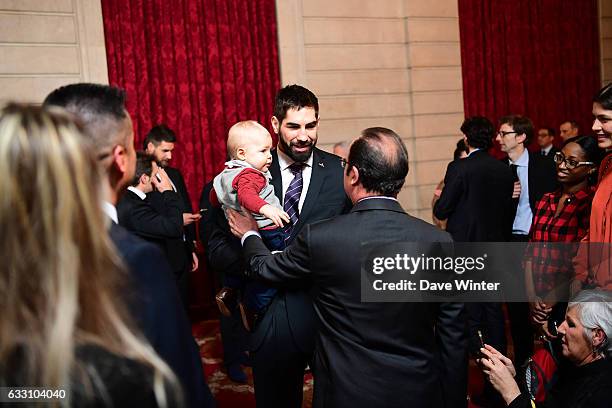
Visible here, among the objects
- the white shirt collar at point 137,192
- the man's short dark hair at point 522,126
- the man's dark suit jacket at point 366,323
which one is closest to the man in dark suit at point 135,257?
the man's dark suit jacket at point 366,323

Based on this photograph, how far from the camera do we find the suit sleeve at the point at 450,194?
13.4 feet

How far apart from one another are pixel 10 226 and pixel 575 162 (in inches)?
114

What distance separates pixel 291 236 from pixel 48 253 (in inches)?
57.5

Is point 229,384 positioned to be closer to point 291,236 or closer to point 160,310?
point 291,236

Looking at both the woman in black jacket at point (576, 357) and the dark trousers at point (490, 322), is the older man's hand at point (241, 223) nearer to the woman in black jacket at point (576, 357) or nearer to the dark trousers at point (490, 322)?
the woman in black jacket at point (576, 357)

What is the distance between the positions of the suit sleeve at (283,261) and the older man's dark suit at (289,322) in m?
0.17

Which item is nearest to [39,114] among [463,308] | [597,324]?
[463,308]

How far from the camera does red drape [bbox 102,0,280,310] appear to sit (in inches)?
215

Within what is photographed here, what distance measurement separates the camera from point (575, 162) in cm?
307

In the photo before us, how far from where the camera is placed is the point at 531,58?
7426 millimetres

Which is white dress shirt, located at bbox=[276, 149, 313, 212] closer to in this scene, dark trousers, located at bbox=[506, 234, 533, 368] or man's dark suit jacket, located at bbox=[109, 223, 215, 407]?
man's dark suit jacket, located at bbox=[109, 223, 215, 407]

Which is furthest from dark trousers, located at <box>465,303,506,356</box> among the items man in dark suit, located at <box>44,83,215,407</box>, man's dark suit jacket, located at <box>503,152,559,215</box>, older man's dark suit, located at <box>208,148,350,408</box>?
man in dark suit, located at <box>44,83,215,407</box>
